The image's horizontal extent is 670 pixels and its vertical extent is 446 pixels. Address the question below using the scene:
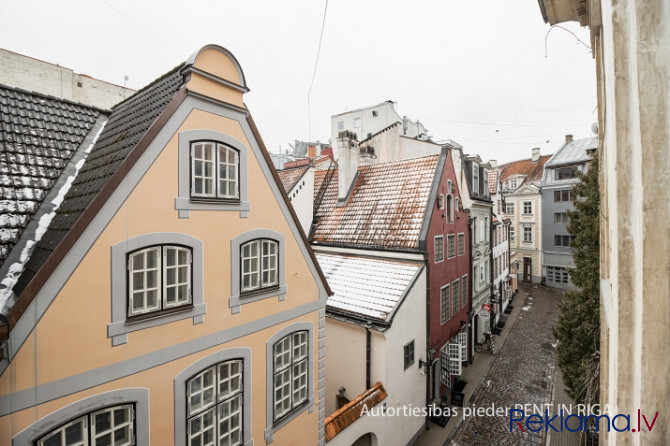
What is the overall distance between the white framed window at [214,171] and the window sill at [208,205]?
0.09m

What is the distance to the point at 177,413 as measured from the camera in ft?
17.0

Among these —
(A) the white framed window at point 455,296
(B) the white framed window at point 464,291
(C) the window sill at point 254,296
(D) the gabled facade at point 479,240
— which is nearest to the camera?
(C) the window sill at point 254,296

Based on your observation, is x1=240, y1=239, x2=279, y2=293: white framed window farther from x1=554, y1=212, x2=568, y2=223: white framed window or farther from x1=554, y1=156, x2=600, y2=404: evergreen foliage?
x1=554, y1=212, x2=568, y2=223: white framed window

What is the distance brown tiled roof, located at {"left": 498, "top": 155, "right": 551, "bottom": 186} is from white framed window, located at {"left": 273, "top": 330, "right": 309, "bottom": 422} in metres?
38.7

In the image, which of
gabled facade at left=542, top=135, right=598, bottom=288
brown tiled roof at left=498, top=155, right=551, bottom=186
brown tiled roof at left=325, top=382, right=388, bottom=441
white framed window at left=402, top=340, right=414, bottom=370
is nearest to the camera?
brown tiled roof at left=325, top=382, right=388, bottom=441

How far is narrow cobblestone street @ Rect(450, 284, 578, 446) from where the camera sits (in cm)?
1237

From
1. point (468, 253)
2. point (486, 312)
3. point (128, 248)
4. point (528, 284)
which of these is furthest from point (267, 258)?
point (528, 284)

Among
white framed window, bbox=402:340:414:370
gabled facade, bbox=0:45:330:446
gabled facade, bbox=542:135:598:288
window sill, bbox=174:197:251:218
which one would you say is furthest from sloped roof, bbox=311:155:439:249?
gabled facade, bbox=542:135:598:288

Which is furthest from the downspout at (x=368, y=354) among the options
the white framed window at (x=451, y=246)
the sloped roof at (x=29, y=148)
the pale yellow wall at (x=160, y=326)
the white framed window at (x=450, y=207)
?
the sloped roof at (x=29, y=148)

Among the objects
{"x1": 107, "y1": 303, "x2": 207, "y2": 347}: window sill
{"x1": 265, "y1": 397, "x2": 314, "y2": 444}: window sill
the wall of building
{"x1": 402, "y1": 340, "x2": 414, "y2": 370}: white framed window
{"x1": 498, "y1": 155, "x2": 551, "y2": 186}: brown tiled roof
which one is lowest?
{"x1": 402, "y1": 340, "x2": 414, "y2": 370}: white framed window

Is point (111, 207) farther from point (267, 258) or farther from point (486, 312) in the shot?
point (486, 312)

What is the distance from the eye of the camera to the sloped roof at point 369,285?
11.0 meters

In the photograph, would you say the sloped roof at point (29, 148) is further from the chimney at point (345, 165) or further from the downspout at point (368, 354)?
the chimney at point (345, 165)

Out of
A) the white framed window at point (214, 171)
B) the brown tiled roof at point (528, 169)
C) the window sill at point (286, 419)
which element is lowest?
the window sill at point (286, 419)
